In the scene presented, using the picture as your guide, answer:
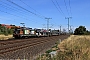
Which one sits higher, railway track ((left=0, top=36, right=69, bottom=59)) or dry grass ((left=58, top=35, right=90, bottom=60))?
dry grass ((left=58, top=35, right=90, bottom=60))

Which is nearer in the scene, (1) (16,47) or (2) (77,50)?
(2) (77,50)

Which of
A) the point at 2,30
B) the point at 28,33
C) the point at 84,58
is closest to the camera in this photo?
the point at 84,58

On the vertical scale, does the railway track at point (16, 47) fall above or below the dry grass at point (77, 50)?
below

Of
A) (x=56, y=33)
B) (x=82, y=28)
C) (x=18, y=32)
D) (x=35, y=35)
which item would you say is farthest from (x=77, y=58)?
(x=82, y=28)

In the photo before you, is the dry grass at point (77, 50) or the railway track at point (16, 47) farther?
the railway track at point (16, 47)

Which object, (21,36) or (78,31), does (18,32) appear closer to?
(21,36)

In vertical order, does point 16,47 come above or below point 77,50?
below

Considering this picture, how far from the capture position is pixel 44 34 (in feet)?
283

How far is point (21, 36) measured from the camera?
55.8 metres

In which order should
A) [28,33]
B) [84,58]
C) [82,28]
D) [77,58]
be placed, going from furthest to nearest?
[82,28], [28,33], [84,58], [77,58]

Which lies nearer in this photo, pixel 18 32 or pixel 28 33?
pixel 18 32

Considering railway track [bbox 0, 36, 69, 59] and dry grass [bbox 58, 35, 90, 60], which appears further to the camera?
railway track [bbox 0, 36, 69, 59]

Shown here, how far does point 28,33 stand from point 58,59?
52646 millimetres

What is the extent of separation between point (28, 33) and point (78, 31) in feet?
230
